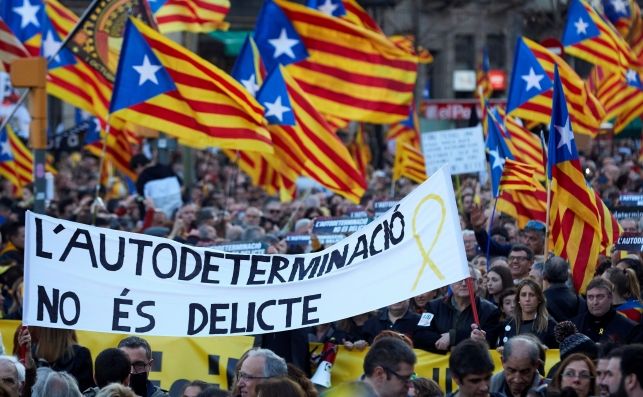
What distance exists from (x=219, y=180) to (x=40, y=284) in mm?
25663

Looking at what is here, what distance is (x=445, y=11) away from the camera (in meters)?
54.8

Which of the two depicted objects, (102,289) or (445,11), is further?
(445,11)

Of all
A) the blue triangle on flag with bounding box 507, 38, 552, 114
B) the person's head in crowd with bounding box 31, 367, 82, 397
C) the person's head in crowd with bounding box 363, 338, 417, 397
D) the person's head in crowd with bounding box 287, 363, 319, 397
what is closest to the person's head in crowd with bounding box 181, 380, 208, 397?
the person's head in crowd with bounding box 287, 363, 319, 397

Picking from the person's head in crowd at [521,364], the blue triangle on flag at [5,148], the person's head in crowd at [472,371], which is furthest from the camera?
the blue triangle on flag at [5,148]

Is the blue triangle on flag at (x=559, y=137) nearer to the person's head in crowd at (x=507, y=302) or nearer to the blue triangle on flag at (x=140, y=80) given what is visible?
the person's head in crowd at (x=507, y=302)

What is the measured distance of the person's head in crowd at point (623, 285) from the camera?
35.0 feet

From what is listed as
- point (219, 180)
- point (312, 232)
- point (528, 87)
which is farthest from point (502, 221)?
point (219, 180)

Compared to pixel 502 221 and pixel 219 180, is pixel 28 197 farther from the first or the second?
pixel 219 180

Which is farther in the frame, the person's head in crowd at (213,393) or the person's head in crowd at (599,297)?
the person's head in crowd at (599,297)

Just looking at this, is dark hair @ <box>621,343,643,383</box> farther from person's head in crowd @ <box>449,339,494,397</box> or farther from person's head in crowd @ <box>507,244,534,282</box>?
person's head in crowd @ <box>507,244,534,282</box>

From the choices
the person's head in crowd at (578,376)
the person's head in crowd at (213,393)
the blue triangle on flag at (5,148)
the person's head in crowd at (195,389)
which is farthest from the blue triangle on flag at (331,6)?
the person's head in crowd at (213,393)

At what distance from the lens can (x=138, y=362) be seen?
9234 mm

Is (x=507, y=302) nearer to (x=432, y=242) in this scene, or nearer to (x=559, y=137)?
(x=432, y=242)

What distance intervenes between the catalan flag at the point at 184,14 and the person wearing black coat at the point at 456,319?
432 inches
